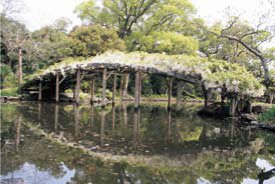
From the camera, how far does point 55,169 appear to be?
17.2 ft

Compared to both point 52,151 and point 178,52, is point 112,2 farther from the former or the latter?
point 52,151

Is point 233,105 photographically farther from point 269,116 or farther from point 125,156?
point 125,156

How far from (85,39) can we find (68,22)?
8.33 metres

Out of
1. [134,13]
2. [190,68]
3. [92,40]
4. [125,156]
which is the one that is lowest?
[125,156]

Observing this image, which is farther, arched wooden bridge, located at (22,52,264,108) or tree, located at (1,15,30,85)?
tree, located at (1,15,30,85)

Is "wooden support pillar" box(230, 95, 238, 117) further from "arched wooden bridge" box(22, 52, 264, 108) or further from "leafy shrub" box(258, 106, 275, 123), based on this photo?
"leafy shrub" box(258, 106, 275, 123)

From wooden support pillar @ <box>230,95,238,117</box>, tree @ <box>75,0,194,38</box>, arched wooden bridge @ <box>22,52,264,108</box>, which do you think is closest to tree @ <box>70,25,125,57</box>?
tree @ <box>75,0,194,38</box>

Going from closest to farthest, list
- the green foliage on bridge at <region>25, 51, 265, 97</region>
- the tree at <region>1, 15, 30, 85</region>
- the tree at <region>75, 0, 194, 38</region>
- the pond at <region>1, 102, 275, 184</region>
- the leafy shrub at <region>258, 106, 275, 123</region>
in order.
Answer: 1. the pond at <region>1, 102, 275, 184</region>
2. the leafy shrub at <region>258, 106, 275, 123</region>
3. the green foliage on bridge at <region>25, 51, 265, 97</region>
4. the tree at <region>1, 15, 30, 85</region>
5. the tree at <region>75, 0, 194, 38</region>

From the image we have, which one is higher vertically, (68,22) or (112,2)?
(112,2)

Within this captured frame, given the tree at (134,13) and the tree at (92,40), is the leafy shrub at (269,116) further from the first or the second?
the tree at (134,13)

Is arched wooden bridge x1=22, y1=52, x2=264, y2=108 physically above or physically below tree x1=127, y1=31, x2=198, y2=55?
below

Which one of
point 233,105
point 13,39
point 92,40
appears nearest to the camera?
point 233,105

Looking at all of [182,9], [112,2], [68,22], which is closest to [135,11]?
[112,2]

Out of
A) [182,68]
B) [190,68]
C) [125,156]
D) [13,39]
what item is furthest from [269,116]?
[13,39]
